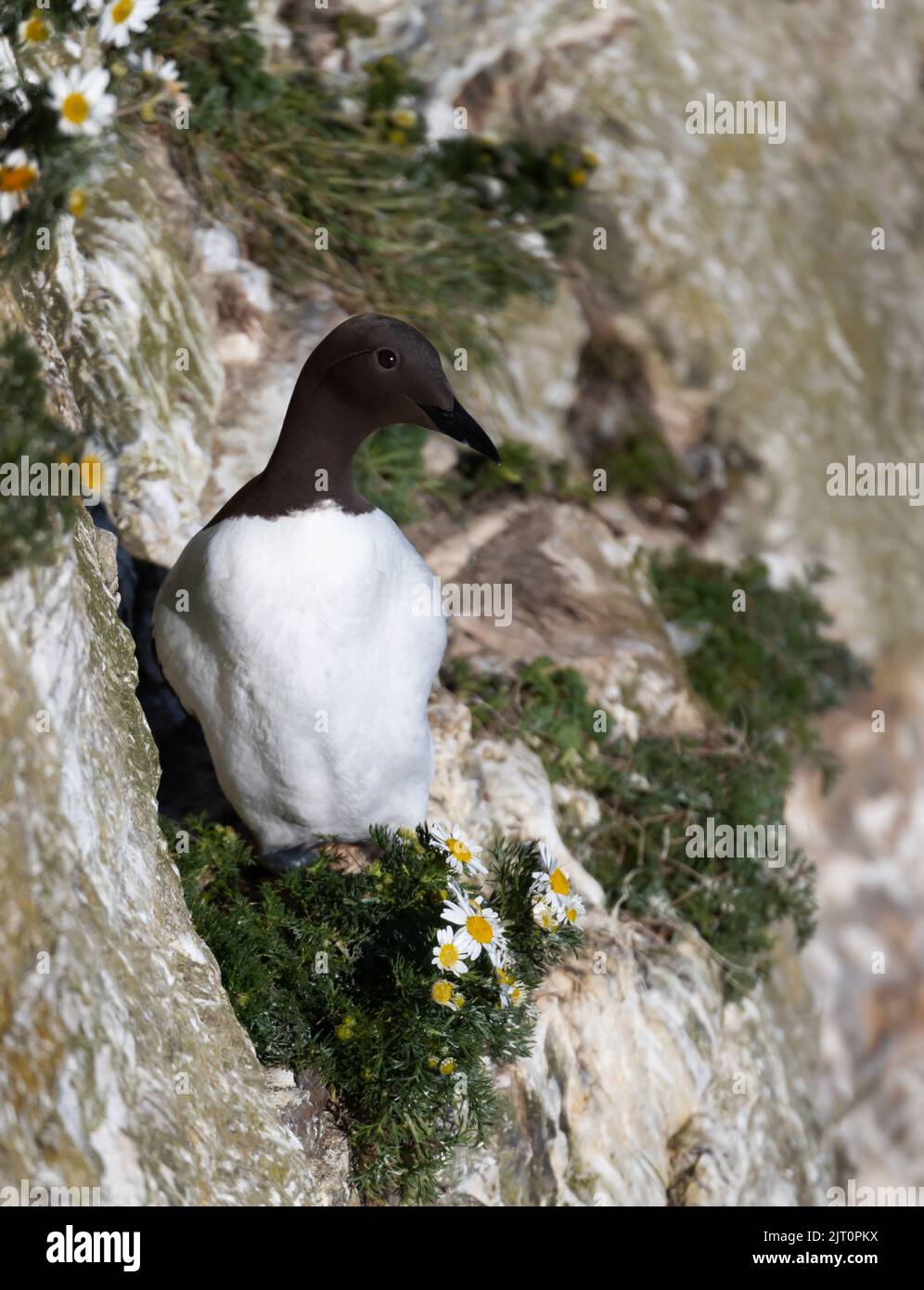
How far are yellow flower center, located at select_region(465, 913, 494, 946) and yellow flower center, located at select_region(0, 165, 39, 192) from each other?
1867 mm

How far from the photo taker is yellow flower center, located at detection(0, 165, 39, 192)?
2.71m

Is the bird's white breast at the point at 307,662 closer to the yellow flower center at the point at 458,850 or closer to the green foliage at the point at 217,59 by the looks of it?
the yellow flower center at the point at 458,850

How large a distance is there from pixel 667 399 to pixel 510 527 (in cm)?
174

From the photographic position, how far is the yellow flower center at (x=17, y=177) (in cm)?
271

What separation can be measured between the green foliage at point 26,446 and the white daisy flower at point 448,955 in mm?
1324

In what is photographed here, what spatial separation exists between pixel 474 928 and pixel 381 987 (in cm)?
33

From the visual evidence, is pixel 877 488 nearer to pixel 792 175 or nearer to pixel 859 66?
pixel 792 175

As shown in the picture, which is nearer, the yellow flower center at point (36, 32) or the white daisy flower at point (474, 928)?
the yellow flower center at point (36, 32)

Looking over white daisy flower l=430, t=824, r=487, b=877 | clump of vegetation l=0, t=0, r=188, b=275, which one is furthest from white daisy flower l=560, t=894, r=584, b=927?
clump of vegetation l=0, t=0, r=188, b=275

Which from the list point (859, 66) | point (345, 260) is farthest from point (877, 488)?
point (345, 260)

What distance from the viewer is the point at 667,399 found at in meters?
7.47

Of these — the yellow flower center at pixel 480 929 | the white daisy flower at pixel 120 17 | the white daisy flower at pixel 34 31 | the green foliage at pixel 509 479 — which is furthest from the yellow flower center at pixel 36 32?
the green foliage at pixel 509 479

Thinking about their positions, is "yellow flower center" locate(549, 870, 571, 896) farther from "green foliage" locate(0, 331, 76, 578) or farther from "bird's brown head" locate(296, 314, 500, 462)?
"green foliage" locate(0, 331, 76, 578)

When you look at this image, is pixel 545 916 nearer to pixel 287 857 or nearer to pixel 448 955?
pixel 448 955
